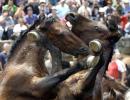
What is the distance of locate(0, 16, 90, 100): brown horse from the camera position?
8297mm

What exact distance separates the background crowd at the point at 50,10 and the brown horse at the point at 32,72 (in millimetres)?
8358

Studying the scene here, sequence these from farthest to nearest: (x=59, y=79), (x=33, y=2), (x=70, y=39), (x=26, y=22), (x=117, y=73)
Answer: (x=33, y=2), (x=26, y=22), (x=117, y=73), (x=70, y=39), (x=59, y=79)

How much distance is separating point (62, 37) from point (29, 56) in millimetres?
514

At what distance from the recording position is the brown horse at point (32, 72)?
8297 millimetres

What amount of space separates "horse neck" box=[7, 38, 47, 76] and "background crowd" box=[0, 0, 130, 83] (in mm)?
8318

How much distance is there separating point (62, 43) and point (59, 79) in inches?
31.7

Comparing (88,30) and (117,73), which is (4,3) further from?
(88,30)

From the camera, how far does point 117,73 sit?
1603 cm

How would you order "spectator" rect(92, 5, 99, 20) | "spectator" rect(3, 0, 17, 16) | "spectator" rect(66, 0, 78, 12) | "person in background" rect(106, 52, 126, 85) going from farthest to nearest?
1. "spectator" rect(92, 5, 99, 20)
2. "spectator" rect(66, 0, 78, 12)
3. "spectator" rect(3, 0, 17, 16)
4. "person in background" rect(106, 52, 126, 85)

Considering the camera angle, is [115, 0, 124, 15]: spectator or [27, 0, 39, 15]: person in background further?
[115, 0, 124, 15]: spectator

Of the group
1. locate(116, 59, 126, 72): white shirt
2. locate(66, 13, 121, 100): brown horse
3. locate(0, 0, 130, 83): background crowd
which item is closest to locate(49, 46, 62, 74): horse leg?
locate(66, 13, 121, 100): brown horse

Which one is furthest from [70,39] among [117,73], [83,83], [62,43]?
[117,73]

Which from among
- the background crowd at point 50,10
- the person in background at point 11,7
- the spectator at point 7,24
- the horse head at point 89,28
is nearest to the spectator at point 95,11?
the background crowd at point 50,10

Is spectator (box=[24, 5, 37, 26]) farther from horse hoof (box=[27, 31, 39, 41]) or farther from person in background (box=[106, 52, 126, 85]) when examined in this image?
horse hoof (box=[27, 31, 39, 41])
